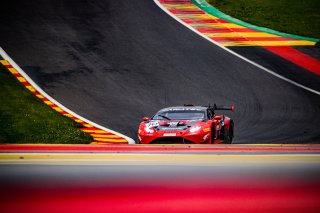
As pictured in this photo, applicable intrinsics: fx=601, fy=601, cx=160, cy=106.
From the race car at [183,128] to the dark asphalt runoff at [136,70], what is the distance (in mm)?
2368

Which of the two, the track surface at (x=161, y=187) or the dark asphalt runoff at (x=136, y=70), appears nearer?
the track surface at (x=161, y=187)

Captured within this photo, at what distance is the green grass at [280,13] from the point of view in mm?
27328

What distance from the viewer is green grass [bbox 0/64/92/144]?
13758 mm

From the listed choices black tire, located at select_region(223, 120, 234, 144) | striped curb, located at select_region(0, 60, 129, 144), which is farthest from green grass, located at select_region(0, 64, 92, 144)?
black tire, located at select_region(223, 120, 234, 144)

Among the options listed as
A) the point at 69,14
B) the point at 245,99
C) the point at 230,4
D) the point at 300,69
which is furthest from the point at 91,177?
the point at 230,4

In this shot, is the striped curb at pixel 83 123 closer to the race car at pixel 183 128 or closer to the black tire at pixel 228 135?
the race car at pixel 183 128

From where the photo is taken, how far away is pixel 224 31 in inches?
1055

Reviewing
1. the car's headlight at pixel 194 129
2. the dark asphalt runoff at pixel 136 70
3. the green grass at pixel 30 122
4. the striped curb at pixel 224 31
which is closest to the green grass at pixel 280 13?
the striped curb at pixel 224 31

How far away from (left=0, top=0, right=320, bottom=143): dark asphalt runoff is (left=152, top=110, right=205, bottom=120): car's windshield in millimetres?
2529

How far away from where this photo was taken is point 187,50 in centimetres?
2414

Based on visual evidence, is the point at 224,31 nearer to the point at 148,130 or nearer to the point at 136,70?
the point at 136,70

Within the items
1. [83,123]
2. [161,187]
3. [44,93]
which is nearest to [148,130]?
[83,123]

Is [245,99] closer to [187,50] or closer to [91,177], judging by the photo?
[187,50]

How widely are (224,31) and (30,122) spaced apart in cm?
1376
